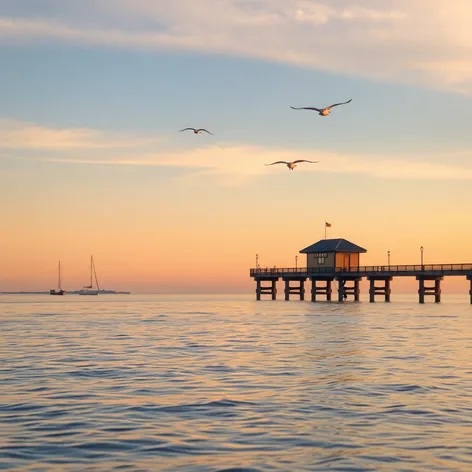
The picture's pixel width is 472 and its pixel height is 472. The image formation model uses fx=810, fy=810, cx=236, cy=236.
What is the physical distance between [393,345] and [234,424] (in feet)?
76.3

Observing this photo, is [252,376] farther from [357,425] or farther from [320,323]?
[320,323]

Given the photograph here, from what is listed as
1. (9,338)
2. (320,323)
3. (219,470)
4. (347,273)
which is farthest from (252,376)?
(347,273)

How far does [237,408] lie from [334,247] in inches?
3803

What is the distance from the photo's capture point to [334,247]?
379ft

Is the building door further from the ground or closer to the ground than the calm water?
further from the ground

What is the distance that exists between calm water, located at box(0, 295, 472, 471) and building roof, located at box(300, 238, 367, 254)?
3021 inches

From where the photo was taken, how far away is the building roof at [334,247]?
379 feet

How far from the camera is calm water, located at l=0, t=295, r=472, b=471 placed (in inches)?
577

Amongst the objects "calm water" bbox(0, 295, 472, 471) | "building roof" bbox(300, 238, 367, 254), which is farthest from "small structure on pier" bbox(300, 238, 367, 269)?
"calm water" bbox(0, 295, 472, 471)

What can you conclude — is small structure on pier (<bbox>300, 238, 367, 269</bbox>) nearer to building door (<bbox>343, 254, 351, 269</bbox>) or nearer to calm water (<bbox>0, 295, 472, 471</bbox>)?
building door (<bbox>343, 254, 351, 269</bbox>)

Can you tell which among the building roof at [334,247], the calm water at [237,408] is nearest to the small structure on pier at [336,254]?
the building roof at [334,247]

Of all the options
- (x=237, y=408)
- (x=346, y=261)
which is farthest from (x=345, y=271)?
(x=237, y=408)

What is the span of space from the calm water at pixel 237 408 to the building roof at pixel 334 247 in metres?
76.7

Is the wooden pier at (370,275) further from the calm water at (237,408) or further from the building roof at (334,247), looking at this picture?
the calm water at (237,408)
